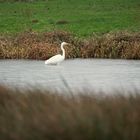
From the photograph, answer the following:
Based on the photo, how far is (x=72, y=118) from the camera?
9008 millimetres

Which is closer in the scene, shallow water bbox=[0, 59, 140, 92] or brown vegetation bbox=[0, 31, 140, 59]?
shallow water bbox=[0, 59, 140, 92]

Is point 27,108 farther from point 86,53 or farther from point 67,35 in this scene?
point 67,35

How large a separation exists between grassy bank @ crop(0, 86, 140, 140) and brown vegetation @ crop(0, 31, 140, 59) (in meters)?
21.6

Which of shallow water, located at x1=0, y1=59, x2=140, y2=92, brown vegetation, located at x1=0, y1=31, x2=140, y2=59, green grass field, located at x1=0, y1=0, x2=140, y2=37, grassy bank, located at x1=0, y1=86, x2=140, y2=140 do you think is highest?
grassy bank, located at x1=0, y1=86, x2=140, y2=140

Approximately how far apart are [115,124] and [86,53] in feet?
79.1

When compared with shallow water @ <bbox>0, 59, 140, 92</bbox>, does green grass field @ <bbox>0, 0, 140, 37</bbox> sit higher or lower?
lower

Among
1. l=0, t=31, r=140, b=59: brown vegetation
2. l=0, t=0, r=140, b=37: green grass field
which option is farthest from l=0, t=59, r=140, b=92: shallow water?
l=0, t=0, r=140, b=37: green grass field

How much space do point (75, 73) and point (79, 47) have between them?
8135 millimetres

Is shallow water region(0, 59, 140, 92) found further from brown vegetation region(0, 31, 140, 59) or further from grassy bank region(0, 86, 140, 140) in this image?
grassy bank region(0, 86, 140, 140)

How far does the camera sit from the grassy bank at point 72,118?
8773 millimetres

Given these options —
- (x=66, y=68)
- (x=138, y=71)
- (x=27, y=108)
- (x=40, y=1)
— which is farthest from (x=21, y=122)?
(x=40, y=1)

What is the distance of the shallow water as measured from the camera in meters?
22.1

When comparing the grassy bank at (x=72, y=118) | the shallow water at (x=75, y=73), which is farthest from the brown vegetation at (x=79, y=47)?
the grassy bank at (x=72, y=118)

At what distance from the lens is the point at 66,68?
28406mm
